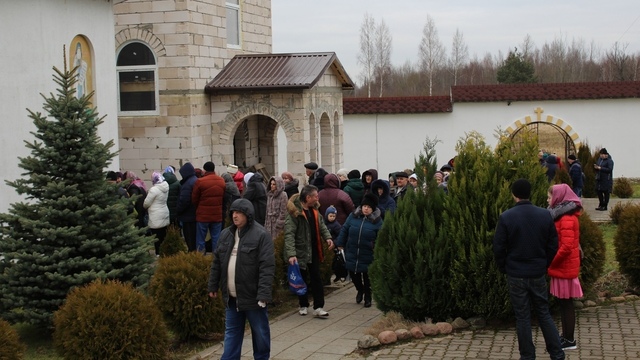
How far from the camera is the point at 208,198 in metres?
14.7

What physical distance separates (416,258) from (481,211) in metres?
0.88

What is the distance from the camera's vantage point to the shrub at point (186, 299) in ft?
32.5

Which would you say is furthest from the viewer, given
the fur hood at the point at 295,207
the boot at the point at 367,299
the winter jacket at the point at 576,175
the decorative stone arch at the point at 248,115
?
the winter jacket at the point at 576,175

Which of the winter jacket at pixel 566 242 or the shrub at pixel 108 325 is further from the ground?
the winter jacket at pixel 566 242

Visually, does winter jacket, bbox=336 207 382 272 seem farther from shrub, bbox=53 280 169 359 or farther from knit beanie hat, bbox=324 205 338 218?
shrub, bbox=53 280 169 359

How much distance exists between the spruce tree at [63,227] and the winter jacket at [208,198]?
13.4 ft

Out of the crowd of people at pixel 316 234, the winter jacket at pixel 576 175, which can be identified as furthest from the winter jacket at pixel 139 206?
the winter jacket at pixel 576 175

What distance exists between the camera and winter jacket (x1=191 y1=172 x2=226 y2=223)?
1466cm

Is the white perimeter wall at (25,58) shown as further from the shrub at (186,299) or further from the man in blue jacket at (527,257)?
the man in blue jacket at (527,257)

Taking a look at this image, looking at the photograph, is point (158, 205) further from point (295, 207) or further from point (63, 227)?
point (63, 227)

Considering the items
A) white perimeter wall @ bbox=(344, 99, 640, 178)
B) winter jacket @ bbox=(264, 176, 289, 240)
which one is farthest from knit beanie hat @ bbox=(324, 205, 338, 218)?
white perimeter wall @ bbox=(344, 99, 640, 178)

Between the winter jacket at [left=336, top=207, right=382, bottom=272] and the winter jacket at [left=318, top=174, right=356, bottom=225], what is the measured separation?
143 cm

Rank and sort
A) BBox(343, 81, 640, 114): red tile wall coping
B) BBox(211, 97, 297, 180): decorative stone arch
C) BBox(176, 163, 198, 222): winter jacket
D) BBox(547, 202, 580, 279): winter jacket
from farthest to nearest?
BBox(343, 81, 640, 114): red tile wall coping → BBox(211, 97, 297, 180): decorative stone arch → BBox(176, 163, 198, 222): winter jacket → BBox(547, 202, 580, 279): winter jacket

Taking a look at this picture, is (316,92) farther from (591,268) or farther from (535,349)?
(535,349)
